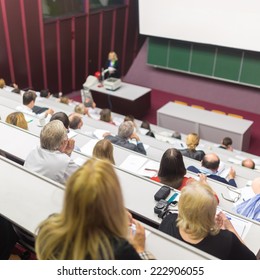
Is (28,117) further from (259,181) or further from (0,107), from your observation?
(259,181)

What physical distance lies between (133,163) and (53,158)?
3.12 ft

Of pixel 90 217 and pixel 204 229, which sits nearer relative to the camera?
pixel 90 217

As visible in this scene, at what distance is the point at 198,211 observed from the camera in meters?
2.16

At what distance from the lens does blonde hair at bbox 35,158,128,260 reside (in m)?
1.55

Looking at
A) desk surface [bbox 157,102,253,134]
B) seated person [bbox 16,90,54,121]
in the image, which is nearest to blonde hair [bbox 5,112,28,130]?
seated person [bbox 16,90,54,121]

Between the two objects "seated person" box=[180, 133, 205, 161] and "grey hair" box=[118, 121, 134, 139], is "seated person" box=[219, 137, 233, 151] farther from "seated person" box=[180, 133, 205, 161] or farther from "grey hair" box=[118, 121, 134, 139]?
"grey hair" box=[118, 121, 134, 139]

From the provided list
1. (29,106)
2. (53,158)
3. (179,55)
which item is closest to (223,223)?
(53,158)

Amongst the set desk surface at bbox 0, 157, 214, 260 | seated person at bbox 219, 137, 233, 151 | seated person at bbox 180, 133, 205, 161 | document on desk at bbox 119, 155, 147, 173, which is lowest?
seated person at bbox 219, 137, 233, 151

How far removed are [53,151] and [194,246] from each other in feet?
4.95

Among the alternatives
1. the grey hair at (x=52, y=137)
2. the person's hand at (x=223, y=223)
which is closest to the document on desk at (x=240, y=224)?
the person's hand at (x=223, y=223)

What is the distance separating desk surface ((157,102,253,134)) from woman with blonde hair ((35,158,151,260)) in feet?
20.6

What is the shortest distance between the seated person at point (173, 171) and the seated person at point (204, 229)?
94 centimetres

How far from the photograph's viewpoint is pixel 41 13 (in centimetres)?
862

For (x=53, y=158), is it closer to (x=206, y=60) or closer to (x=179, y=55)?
(x=206, y=60)
